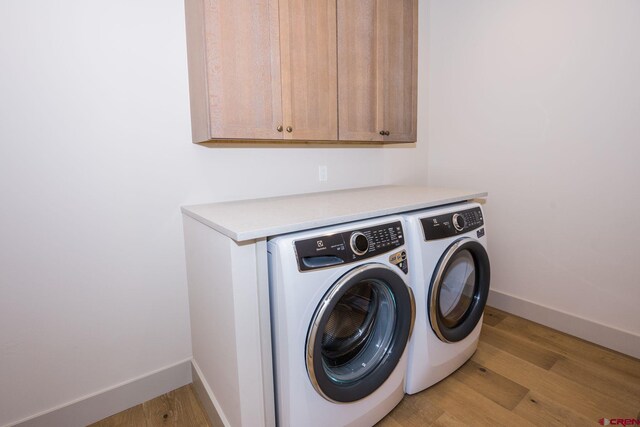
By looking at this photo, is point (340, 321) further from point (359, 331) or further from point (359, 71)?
point (359, 71)

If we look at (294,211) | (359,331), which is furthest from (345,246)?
(359,331)

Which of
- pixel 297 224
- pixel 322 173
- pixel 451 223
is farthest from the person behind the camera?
pixel 322 173

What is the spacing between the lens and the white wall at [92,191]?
4.15 ft

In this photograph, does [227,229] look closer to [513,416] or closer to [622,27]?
[513,416]

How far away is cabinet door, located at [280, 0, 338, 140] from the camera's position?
1528 millimetres

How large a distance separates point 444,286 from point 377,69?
1.23m

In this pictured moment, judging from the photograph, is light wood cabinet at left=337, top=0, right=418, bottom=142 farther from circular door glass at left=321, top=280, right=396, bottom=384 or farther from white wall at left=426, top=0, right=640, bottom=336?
Result: circular door glass at left=321, top=280, right=396, bottom=384

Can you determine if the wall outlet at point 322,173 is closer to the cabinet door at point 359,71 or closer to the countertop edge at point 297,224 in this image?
the cabinet door at point 359,71

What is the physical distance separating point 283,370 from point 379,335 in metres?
0.46

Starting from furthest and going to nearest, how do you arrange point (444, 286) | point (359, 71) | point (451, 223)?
1. point (359, 71)
2. point (444, 286)
3. point (451, 223)

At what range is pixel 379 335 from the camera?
1403 millimetres

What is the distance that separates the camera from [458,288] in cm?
176

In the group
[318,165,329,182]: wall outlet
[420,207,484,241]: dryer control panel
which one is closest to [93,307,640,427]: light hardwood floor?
[420,207,484,241]: dryer control panel
